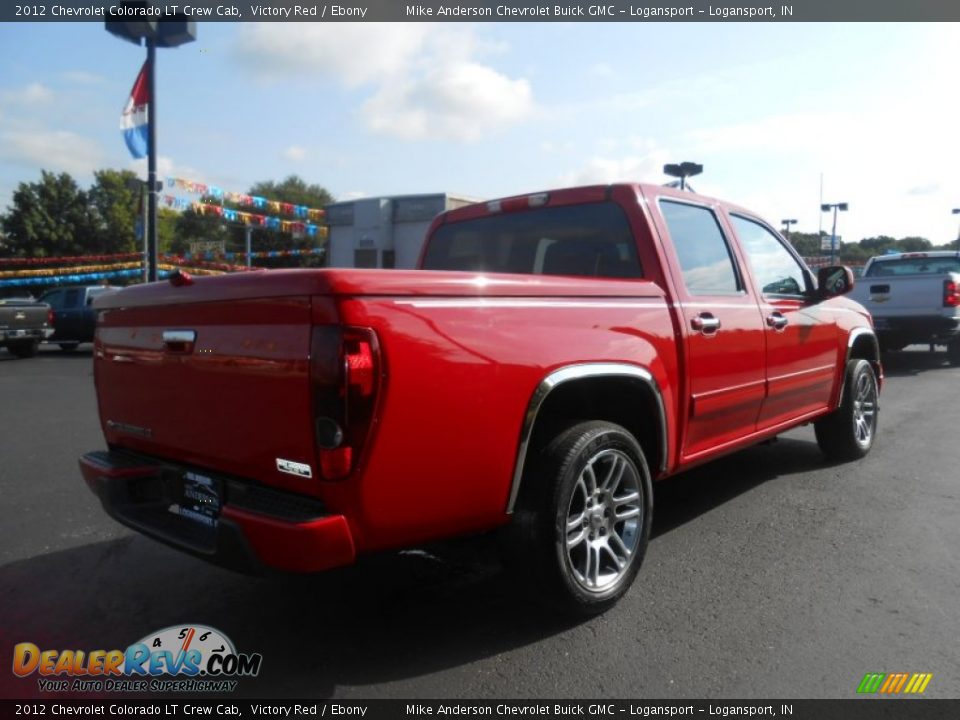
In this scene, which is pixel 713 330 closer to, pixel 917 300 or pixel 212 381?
pixel 212 381

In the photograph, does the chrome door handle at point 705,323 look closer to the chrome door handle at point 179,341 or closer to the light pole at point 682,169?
the chrome door handle at point 179,341

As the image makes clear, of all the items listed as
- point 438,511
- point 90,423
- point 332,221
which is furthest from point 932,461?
point 332,221

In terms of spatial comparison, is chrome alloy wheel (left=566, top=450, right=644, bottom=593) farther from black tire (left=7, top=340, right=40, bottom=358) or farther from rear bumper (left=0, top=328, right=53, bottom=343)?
black tire (left=7, top=340, right=40, bottom=358)

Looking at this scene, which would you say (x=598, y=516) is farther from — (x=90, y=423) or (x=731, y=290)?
(x=90, y=423)

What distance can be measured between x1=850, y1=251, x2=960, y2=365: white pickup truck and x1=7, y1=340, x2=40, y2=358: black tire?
17085 millimetres

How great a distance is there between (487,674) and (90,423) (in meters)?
6.45

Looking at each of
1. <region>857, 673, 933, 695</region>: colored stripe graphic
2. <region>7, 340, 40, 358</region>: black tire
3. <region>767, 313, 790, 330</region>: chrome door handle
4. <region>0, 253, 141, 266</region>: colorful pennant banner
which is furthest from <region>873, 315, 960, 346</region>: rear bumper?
<region>0, 253, 141, 266</region>: colorful pennant banner

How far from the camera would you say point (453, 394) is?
92.9 inches

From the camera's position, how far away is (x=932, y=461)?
18.5 feet

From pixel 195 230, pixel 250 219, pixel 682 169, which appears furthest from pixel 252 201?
pixel 195 230

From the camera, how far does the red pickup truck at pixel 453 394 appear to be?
219cm

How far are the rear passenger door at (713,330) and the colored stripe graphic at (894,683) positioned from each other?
1.28m

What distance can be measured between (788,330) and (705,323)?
1.16 meters

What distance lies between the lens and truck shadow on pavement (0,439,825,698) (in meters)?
2.59
